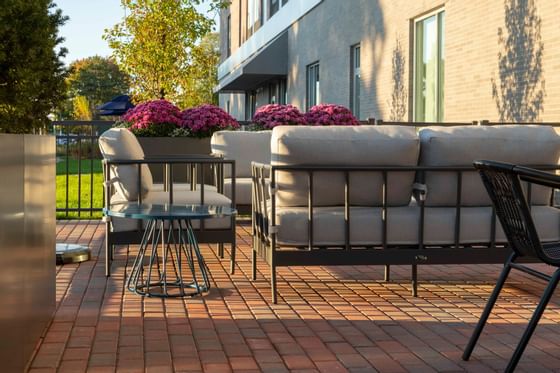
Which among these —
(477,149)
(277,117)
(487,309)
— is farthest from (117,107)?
(487,309)

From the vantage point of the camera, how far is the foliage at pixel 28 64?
17.3ft

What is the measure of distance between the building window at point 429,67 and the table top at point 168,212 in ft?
26.6

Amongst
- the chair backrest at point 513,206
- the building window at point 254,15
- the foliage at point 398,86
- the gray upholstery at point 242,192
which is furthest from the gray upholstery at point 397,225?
the building window at point 254,15

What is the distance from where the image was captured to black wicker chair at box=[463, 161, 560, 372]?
3209mm

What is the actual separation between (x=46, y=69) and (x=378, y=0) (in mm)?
11289

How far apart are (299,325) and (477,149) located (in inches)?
65.5

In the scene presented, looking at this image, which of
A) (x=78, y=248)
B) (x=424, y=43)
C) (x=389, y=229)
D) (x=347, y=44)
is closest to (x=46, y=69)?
(x=78, y=248)

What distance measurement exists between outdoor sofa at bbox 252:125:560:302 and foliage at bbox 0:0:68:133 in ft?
5.25

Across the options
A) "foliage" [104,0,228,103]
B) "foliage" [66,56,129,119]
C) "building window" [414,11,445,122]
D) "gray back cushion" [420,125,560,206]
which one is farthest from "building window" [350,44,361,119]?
"foliage" [66,56,129,119]

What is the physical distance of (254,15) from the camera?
33344mm

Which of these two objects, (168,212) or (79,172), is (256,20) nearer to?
(79,172)

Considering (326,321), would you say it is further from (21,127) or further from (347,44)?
(347,44)

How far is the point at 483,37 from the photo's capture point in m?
11.4

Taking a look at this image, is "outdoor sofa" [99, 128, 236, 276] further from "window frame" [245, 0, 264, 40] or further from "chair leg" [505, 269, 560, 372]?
"window frame" [245, 0, 264, 40]
